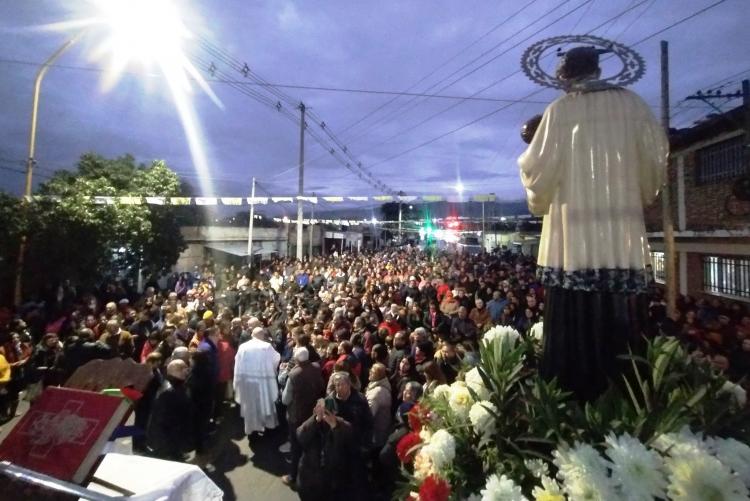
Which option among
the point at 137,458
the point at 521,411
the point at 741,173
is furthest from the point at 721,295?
the point at 137,458

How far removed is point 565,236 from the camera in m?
2.17

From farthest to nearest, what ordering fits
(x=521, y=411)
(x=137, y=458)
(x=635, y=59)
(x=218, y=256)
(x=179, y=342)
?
(x=218, y=256) < (x=179, y=342) < (x=137, y=458) < (x=635, y=59) < (x=521, y=411)

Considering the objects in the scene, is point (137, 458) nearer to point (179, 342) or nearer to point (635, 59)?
point (635, 59)

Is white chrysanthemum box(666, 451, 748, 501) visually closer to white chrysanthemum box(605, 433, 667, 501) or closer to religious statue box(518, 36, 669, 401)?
white chrysanthemum box(605, 433, 667, 501)

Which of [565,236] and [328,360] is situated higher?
[565,236]

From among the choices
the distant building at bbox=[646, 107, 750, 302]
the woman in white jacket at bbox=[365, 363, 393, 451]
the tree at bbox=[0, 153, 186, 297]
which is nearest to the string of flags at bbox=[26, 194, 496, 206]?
the tree at bbox=[0, 153, 186, 297]

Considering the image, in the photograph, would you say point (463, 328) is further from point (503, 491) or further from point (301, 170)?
point (301, 170)

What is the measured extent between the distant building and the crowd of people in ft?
4.80

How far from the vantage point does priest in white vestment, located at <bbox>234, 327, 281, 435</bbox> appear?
231 inches

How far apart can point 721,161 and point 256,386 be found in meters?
11.0

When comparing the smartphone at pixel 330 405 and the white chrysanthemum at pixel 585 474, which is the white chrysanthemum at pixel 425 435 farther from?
the smartphone at pixel 330 405

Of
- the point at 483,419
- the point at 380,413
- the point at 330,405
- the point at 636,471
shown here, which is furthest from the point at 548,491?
the point at 380,413

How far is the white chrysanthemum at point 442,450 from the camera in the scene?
1.93m

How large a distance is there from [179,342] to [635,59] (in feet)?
21.7
